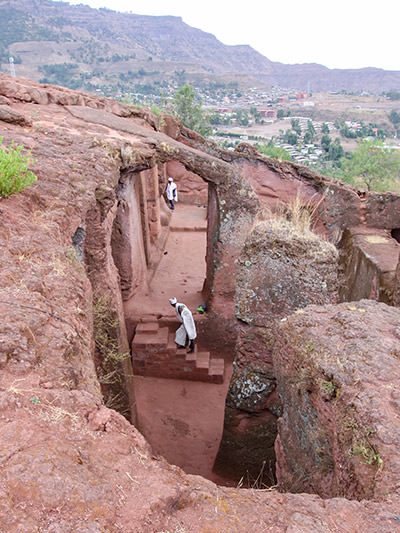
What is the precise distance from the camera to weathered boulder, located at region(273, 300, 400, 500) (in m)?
2.28

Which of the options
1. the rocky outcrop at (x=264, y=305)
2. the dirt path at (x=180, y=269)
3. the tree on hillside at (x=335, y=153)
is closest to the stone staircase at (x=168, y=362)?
the dirt path at (x=180, y=269)

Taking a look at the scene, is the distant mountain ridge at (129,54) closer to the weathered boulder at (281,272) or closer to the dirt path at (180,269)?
the dirt path at (180,269)

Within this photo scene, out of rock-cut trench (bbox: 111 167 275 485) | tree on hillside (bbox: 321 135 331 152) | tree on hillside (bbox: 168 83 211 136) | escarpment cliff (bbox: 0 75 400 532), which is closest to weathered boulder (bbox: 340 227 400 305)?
escarpment cliff (bbox: 0 75 400 532)

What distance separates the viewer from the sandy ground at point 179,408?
5.98 metres

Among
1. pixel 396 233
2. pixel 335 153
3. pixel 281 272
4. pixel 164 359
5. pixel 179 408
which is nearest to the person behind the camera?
pixel 281 272

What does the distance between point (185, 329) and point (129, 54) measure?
86.8 m

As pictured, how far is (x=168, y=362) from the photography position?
721cm

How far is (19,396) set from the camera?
194 centimetres

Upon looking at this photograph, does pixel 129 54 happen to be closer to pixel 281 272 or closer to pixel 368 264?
pixel 368 264

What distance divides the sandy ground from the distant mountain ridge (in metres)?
55.8

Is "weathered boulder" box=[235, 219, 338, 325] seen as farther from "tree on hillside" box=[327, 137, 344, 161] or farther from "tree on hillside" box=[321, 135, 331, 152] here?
"tree on hillside" box=[321, 135, 331, 152]

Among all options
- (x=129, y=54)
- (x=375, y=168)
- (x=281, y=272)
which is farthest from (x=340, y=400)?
(x=129, y=54)

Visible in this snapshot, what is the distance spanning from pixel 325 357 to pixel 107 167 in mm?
3538

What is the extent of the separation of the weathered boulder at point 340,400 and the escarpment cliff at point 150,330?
0.01 meters
